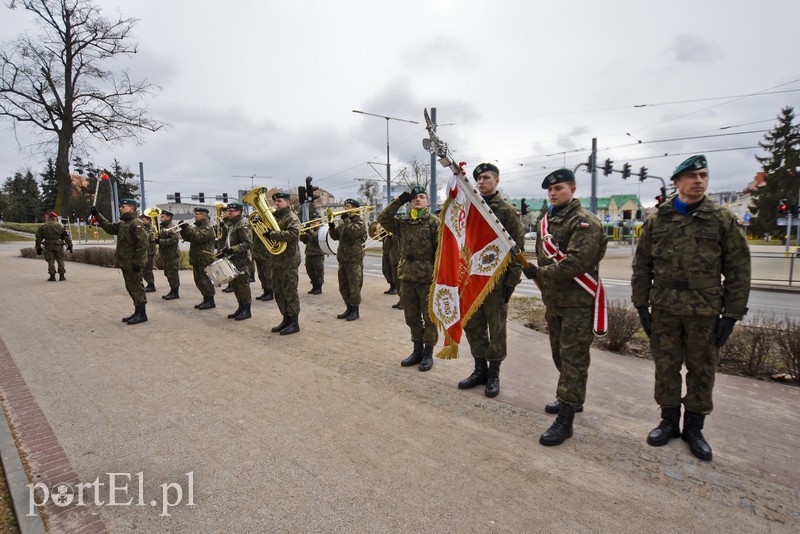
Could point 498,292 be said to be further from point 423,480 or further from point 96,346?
point 96,346

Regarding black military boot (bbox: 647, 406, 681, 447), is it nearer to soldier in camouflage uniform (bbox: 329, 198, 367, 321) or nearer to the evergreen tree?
soldier in camouflage uniform (bbox: 329, 198, 367, 321)

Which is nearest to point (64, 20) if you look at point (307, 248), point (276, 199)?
point (307, 248)

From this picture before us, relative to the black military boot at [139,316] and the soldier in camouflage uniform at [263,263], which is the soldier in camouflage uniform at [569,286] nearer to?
the soldier in camouflage uniform at [263,263]

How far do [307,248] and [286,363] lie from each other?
572 cm

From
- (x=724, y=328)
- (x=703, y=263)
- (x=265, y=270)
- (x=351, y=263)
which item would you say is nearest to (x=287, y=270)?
(x=351, y=263)

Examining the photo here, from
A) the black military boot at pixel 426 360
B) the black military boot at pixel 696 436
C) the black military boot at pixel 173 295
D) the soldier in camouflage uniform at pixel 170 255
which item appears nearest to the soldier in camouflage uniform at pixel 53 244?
the soldier in camouflage uniform at pixel 170 255

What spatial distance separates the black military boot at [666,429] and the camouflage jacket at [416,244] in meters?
2.70

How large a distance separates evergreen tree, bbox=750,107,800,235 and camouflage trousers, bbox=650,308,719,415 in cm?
4876

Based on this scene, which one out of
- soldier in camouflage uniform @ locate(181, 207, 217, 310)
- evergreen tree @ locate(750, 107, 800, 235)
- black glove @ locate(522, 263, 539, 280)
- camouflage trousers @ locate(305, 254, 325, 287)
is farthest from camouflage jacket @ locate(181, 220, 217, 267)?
evergreen tree @ locate(750, 107, 800, 235)

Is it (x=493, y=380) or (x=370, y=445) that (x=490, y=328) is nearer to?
(x=493, y=380)

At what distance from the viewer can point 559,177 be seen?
3.71 meters

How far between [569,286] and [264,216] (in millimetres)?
5198

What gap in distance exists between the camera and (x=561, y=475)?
3.07 meters

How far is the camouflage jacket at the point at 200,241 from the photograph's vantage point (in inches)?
347
